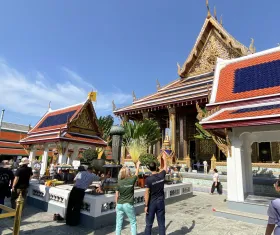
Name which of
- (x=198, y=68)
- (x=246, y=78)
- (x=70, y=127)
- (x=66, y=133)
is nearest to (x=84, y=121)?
(x=70, y=127)

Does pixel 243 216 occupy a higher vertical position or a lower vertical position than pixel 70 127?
lower

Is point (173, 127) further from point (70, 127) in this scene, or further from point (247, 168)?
point (247, 168)

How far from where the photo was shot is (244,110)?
6.69 metres

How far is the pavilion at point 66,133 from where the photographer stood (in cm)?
1144

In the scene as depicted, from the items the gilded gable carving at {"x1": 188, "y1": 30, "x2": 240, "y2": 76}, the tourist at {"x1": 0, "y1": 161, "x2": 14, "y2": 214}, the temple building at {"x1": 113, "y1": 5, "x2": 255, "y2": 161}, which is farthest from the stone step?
the gilded gable carving at {"x1": 188, "y1": 30, "x2": 240, "y2": 76}

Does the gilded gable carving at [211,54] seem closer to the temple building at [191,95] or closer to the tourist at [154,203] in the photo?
the temple building at [191,95]

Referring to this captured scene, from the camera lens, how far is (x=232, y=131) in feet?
21.9

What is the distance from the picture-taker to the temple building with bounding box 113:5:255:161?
60.8ft

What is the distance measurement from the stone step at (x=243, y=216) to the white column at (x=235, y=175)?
0.45m

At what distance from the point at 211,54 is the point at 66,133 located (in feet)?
54.3

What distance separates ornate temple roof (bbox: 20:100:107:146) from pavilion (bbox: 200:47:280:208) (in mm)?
7787

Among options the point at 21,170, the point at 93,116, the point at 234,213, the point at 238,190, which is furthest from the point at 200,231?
the point at 93,116

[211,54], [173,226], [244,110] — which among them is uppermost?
[211,54]

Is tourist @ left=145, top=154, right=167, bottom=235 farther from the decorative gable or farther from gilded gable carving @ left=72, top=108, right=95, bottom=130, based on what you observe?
gilded gable carving @ left=72, top=108, right=95, bottom=130
